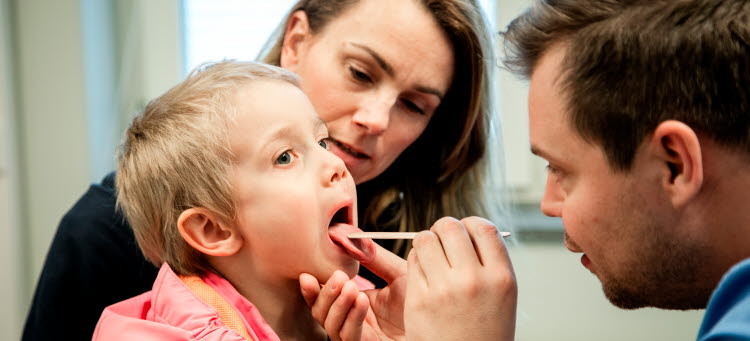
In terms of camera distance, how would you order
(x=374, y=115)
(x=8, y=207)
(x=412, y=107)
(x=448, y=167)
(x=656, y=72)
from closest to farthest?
1. (x=656, y=72)
2. (x=374, y=115)
3. (x=412, y=107)
4. (x=448, y=167)
5. (x=8, y=207)

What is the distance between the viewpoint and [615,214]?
3.12 feet

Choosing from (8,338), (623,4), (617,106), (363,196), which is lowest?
(8,338)

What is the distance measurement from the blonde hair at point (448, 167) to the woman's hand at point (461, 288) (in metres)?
0.66

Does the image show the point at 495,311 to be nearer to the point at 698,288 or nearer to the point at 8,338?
the point at 698,288

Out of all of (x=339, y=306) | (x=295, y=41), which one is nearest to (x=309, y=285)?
(x=339, y=306)

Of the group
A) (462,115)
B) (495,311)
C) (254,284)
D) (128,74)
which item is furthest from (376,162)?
(128,74)

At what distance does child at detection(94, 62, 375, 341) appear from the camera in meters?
Answer: 1.07

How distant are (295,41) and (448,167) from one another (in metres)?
0.48

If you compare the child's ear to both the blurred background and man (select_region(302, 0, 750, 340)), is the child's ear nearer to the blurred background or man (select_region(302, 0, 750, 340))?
man (select_region(302, 0, 750, 340))

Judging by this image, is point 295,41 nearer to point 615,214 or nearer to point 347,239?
point 347,239

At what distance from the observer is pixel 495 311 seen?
0.97 m

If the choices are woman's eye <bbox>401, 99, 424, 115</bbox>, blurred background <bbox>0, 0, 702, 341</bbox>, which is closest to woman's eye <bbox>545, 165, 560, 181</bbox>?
woman's eye <bbox>401, 99, 424, 115</bbox>

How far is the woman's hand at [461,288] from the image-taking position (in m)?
0.97

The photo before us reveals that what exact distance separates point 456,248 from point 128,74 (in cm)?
182
